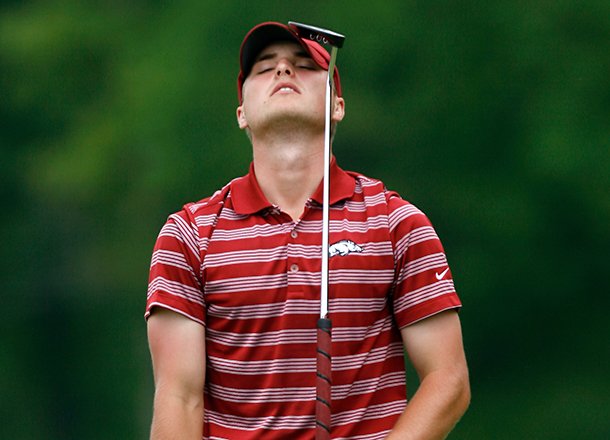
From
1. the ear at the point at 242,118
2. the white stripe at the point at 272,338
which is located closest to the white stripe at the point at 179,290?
the white stripe at the point at 272,338

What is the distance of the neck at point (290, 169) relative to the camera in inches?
144

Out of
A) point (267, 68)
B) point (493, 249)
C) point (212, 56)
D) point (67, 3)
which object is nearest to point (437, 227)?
point (493, 249)

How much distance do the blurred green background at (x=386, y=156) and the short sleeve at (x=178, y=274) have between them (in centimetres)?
703

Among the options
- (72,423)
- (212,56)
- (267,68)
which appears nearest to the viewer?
(267,68)

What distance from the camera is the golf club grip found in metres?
3.30

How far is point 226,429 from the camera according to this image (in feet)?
11.4

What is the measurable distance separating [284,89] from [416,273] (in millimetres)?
513

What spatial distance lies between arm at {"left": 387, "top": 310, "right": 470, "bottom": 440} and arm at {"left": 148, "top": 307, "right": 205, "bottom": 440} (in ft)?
1.34

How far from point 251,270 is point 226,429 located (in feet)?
1.10

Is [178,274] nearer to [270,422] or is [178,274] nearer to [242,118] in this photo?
[270,422]

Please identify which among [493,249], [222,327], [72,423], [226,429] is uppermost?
[222,327]

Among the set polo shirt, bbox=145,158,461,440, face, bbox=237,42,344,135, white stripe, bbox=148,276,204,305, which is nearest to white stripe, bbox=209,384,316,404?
polo shirt, bbox=145,158,461,440

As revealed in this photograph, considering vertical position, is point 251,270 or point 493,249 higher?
point 251,270

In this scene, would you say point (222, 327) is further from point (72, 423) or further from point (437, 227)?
point (72, 423)
